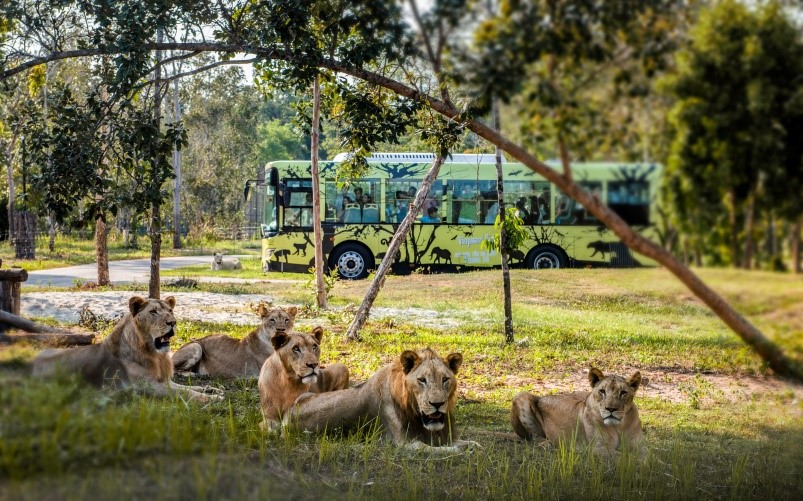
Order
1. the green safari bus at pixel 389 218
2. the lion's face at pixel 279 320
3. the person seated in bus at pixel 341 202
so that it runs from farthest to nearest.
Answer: the person seated in bus at pixel 341 202 → the green safari bus at pixel 389 218 → the lion's face at pixel 279 320

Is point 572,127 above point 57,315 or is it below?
above

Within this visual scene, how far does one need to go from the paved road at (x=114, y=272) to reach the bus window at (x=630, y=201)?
50.5 feet

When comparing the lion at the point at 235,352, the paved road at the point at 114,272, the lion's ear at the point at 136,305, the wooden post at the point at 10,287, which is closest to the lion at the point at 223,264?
the paved road at the point at 114,272

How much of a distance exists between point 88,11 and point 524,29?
362cm

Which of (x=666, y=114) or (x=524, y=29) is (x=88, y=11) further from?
(x=666, y=114)

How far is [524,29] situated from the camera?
8.41 ft

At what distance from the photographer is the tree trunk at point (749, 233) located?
246cm

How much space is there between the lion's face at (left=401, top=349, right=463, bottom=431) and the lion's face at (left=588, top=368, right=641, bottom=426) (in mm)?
935

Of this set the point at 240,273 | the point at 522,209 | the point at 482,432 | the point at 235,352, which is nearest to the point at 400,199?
the point at 240,273

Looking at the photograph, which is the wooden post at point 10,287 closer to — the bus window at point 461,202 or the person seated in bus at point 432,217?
the person seated in bus at point 432,217

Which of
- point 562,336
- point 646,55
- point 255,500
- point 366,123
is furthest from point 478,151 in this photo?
point 255,500

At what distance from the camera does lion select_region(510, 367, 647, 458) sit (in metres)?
5.31

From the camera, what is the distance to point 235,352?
8148mm

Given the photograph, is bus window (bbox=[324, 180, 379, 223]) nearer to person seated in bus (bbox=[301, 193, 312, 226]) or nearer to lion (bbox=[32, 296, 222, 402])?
person seated in bus (bbox=[301, 193, 312, 226])
